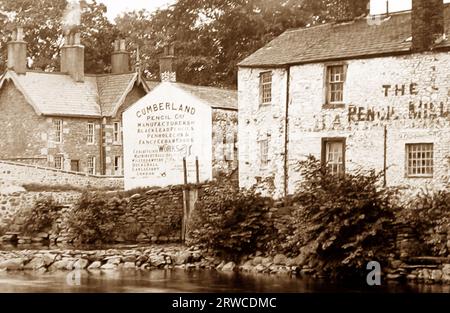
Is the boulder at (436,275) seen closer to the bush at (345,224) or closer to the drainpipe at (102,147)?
the bush at (345,224)

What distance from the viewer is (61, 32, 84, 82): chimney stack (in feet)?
175

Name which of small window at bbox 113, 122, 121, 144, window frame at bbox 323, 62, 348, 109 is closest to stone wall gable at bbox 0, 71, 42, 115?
small window at bbox 113, 122, 121, 144

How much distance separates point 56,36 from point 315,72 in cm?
1983

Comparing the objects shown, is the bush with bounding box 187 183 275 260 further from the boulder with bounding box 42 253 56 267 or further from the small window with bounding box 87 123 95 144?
the small window with bounding box 87 123 95 144

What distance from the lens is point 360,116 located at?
34.5 metres

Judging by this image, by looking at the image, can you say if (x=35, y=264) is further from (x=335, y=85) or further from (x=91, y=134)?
(x=91, y=134)

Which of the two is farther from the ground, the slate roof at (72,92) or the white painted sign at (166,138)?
the slate roof at (72,92)

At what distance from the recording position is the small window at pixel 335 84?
35219 mm

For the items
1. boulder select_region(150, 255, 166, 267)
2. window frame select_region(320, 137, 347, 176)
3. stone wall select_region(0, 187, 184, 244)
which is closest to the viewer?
boulder select_region(150, 255, 166, 267)

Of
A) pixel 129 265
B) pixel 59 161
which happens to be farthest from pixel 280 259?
pixel 59 161

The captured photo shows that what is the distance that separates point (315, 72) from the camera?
117ft

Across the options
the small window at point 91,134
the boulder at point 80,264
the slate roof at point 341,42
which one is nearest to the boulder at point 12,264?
the boulder at point 80,264

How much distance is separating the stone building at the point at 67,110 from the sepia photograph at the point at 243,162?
13cm

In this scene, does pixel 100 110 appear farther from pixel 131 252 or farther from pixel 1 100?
pixel 131 252
